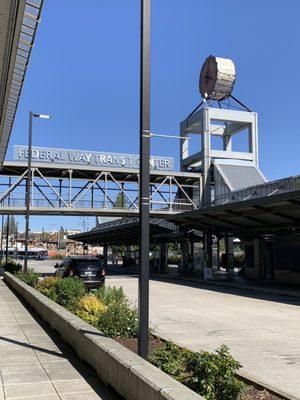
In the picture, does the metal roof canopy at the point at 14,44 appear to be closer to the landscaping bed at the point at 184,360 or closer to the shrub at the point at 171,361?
the landscaping bed at the point at 184,360

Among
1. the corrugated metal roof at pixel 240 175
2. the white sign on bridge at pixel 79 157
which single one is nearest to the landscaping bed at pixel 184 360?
the corrugated metal roof at pixel 240 175

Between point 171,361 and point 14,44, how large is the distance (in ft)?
20.9

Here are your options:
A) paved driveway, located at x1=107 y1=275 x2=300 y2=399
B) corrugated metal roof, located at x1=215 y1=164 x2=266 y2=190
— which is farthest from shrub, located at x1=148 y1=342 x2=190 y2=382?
corrugated metal roof, located at x1=215 y1=164 x2=266 y2=190

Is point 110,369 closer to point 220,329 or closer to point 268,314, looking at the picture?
point 220,329

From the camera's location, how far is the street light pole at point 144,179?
7.30 meters

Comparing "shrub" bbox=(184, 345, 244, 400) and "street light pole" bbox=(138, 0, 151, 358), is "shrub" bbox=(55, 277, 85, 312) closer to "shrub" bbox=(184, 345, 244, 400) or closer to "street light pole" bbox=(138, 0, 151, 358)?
"street light pole" bbox=(138, 0, 151, 358)

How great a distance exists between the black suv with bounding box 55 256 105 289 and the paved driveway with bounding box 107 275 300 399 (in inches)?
115

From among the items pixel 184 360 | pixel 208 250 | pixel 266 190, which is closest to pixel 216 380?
pixel 184 360

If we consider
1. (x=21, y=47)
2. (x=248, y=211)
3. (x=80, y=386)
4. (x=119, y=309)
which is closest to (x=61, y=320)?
(x=119, y=309)

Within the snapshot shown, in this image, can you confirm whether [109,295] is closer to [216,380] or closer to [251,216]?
[216,380]

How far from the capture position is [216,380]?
5637 mm

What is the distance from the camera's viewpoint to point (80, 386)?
7164mm

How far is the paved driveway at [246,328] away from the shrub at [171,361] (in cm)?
172

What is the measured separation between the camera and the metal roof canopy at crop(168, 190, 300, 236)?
25.8m
